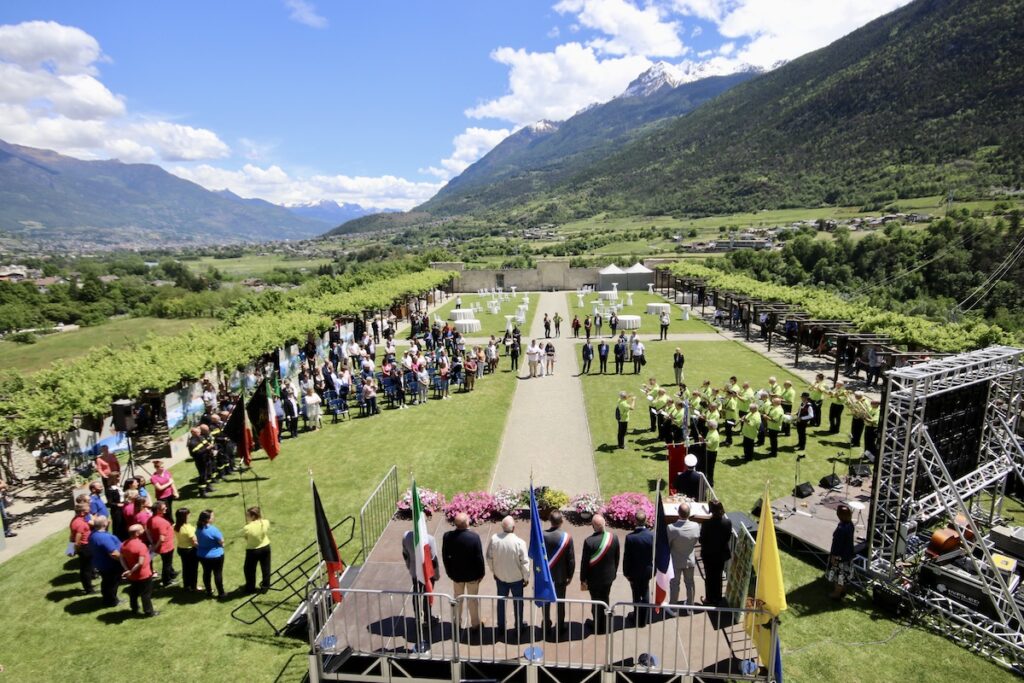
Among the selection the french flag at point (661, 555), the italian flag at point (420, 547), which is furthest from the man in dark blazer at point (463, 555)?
the french flag at point (661, 555)

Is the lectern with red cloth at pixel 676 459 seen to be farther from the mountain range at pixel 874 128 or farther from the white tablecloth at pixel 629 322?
the mountain range at pixel 874 128

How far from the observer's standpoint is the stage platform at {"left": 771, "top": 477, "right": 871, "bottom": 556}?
1012 cm

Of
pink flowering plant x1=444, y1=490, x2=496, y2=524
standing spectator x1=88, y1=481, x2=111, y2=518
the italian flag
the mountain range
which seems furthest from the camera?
the mountain range

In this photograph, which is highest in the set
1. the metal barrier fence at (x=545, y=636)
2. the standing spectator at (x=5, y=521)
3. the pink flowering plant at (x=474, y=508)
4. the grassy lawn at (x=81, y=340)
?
the pink flowering plant at (x=474, y=508)

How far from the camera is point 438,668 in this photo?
708cm

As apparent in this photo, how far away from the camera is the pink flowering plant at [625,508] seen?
9.44 metres

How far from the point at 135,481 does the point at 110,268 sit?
505ft

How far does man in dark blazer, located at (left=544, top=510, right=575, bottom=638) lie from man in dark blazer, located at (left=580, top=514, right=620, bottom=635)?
0.73 ft

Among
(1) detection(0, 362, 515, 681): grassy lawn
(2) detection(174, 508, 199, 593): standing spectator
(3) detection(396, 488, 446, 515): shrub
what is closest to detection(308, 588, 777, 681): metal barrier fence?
(1) detection(0, 362, 515, 681): grassy lawn

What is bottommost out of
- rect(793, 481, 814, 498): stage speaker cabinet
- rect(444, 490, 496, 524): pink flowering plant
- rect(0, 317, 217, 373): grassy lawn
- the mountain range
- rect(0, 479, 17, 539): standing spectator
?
rect(0, 317, 217, 373): grassy lawn

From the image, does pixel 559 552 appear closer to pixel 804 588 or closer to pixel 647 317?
pixel 804 588

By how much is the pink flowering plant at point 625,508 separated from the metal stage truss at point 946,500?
3660mm

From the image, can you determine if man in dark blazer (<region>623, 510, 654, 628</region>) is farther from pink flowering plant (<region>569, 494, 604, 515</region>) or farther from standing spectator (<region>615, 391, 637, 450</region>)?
standing spectator (<region>615, 391, 637, 450</region>)

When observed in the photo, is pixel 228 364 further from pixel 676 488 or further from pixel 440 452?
pixel 676 488
